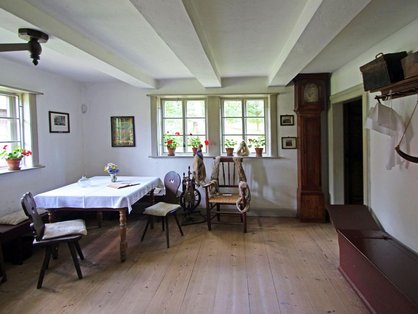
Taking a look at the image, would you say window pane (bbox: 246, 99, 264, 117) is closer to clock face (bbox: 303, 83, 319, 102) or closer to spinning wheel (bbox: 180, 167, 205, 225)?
clock face (bbox: 303, 83, 319, 102)

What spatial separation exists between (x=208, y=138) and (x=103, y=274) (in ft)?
9.21

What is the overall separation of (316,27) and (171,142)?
3.31 m

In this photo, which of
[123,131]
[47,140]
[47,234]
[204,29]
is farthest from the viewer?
[123,131]

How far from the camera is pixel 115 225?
4.52 m

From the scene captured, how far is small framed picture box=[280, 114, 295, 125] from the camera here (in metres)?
4.82

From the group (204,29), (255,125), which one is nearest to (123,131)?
(255,125)

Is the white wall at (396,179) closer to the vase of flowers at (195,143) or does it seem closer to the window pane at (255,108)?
the window pane at (255,108)

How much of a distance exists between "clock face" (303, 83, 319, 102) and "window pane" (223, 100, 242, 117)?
3.71 ft

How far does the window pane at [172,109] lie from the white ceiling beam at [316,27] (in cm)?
228

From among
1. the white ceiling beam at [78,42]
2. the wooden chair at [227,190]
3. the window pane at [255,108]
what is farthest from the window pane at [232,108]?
the white ceiling beam at [78,42]

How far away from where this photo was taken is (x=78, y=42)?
2629 millimetres

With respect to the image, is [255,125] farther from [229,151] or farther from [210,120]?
[210,120]

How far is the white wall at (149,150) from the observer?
15.9 ft

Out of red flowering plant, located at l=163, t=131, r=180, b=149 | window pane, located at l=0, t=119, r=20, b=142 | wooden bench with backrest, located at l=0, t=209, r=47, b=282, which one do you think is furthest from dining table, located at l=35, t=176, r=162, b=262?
red flowering plant, located at l=163, t=131, r=180, b=149
